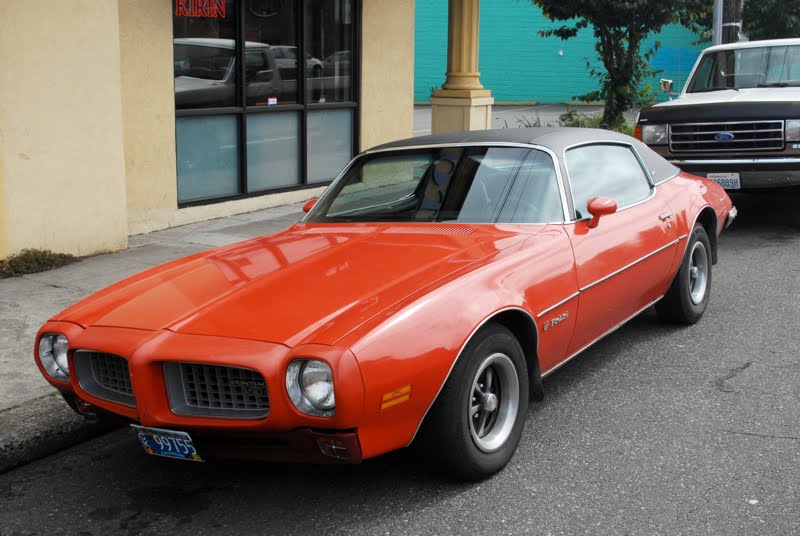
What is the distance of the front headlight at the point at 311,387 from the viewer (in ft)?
11.4

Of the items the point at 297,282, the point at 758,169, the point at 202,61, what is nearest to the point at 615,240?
the point at 297,282

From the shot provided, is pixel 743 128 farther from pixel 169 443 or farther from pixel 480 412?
A: pixel 169 443

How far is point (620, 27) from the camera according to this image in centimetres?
1706

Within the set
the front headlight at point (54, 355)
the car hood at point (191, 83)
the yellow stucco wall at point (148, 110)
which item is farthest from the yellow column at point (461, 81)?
the front headlight at point (54, 355)

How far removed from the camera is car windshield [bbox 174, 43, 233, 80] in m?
9.72

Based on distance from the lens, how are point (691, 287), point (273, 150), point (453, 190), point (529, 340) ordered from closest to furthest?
point (529, 340)
point (453, 190)
point (691, 287)
point (273, 150)

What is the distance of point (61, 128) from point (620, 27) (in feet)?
38.5

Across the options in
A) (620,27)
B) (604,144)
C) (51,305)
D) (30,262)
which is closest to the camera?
(604,144)

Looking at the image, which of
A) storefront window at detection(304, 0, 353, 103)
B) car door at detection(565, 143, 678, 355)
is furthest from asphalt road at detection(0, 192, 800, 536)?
storefront window at detection(304, 0, 353, 103)

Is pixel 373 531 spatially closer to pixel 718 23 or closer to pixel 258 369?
pixel 258 369

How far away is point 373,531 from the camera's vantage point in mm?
3676

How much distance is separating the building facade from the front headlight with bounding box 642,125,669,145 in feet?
12.6

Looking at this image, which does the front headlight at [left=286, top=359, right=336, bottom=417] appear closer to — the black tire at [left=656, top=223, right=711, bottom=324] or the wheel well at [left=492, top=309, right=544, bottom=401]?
the wheel well at [left=492, top=309, right=544, bottom=401]

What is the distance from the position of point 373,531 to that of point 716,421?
6.44ft
